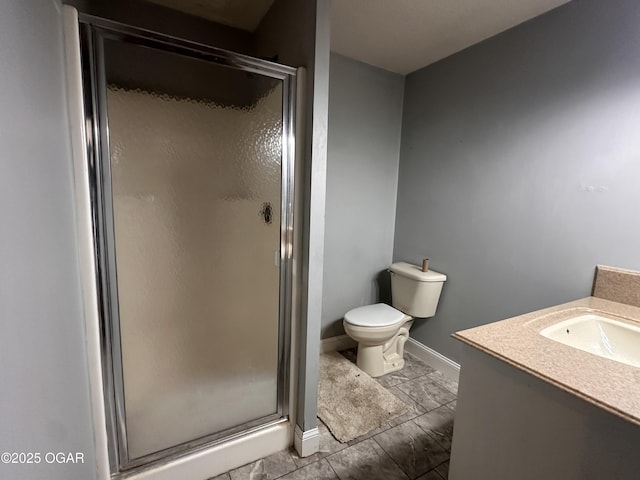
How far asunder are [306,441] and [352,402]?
481mm

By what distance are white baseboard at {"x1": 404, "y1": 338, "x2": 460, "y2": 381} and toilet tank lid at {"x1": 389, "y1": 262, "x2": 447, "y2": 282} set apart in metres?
0.62

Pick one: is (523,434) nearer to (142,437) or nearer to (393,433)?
(393,433)

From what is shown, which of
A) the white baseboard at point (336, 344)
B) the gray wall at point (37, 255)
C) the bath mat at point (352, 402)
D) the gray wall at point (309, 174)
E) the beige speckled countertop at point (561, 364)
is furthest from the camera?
the white baseboard at point (336, 344)

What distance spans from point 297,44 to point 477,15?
1.07 metres

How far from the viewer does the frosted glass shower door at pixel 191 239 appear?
1065 millimetres

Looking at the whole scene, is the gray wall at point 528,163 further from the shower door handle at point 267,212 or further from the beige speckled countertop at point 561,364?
the shower door handle at point 267,212

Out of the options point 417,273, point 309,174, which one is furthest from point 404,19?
point 417,273

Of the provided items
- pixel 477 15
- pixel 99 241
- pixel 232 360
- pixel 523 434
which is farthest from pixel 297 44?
pixel 523 434

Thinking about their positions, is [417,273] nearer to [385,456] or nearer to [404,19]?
[385,456]

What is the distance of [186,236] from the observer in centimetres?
121

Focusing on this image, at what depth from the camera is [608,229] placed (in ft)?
4.44

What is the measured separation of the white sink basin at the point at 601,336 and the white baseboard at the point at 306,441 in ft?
3.79

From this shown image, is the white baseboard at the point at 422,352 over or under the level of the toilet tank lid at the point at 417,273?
under

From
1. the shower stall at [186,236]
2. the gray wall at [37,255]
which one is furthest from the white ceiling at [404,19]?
the gray wall at [37,255]
